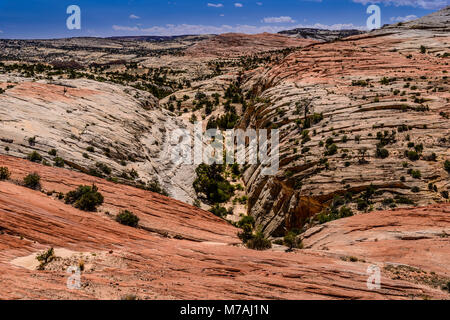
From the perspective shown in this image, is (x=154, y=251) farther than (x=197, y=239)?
No

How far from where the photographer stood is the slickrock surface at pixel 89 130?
23.7 metres

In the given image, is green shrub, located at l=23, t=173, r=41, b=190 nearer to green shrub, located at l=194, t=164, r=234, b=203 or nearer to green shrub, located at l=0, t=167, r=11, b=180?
green shrub, located at l=0, t=167, r=11, b=180

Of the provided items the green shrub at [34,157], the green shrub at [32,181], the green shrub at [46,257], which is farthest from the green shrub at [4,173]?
the green shrub at [46,257]

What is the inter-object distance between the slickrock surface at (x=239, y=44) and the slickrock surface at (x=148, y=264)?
457 feet

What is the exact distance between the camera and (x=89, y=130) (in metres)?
29.8

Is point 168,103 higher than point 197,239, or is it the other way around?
point 168,103

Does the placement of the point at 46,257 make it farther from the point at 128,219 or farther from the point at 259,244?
the point at 259,244

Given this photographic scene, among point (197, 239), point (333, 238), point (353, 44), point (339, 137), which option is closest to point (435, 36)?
point (353, 44)

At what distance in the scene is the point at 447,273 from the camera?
10883 mm

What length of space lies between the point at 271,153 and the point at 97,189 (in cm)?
1978

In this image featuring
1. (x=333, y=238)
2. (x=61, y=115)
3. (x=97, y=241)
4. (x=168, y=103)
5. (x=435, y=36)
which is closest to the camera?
(x=97, y=241)

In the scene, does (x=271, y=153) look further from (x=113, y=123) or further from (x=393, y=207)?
(x=113, y=123)

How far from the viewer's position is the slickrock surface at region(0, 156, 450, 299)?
9.05 metres

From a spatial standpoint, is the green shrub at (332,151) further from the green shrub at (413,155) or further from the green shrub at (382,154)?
the green shrub at (413,155)
